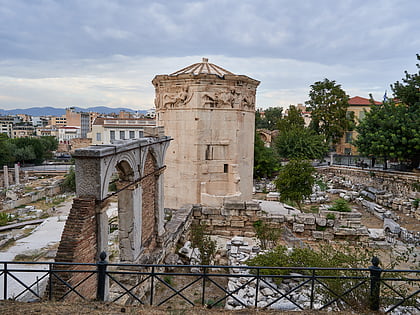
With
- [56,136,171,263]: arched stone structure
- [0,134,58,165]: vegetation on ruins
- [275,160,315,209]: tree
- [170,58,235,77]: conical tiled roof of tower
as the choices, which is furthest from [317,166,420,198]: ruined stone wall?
[0,134,58,165]: vegetation on ruins

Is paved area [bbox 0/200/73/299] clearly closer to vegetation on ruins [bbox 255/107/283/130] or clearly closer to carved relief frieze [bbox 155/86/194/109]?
carved relief frieze [bbox 155/86/194/109]

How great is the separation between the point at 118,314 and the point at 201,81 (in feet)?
31.3

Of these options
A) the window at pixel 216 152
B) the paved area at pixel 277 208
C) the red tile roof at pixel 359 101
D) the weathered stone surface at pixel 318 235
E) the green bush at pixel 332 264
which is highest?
the red tile roof at pixel 359 101

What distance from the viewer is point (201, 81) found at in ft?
39.6

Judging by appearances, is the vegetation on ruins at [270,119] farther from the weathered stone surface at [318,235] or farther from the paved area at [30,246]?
the paved area at [30,246]

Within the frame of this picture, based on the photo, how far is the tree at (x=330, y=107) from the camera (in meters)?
34.7

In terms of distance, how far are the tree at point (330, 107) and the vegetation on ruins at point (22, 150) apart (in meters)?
38.2

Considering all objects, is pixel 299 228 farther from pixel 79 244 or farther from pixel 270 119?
pixel 270 119

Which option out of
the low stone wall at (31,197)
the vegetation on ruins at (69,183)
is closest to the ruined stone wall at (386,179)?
the vegetation on ruins at (69,183)

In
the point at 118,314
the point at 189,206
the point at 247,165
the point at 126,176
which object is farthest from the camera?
the point at 247,165

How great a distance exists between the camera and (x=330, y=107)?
35000 millimetres

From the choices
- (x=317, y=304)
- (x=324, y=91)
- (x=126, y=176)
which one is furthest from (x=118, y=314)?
(x=324, y=91)

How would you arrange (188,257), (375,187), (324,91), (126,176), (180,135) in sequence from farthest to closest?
(324,91) < (375,187) < (180,135) < (188,257) < (126,176)

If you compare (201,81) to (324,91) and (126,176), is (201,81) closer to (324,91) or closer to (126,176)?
(126,176)
